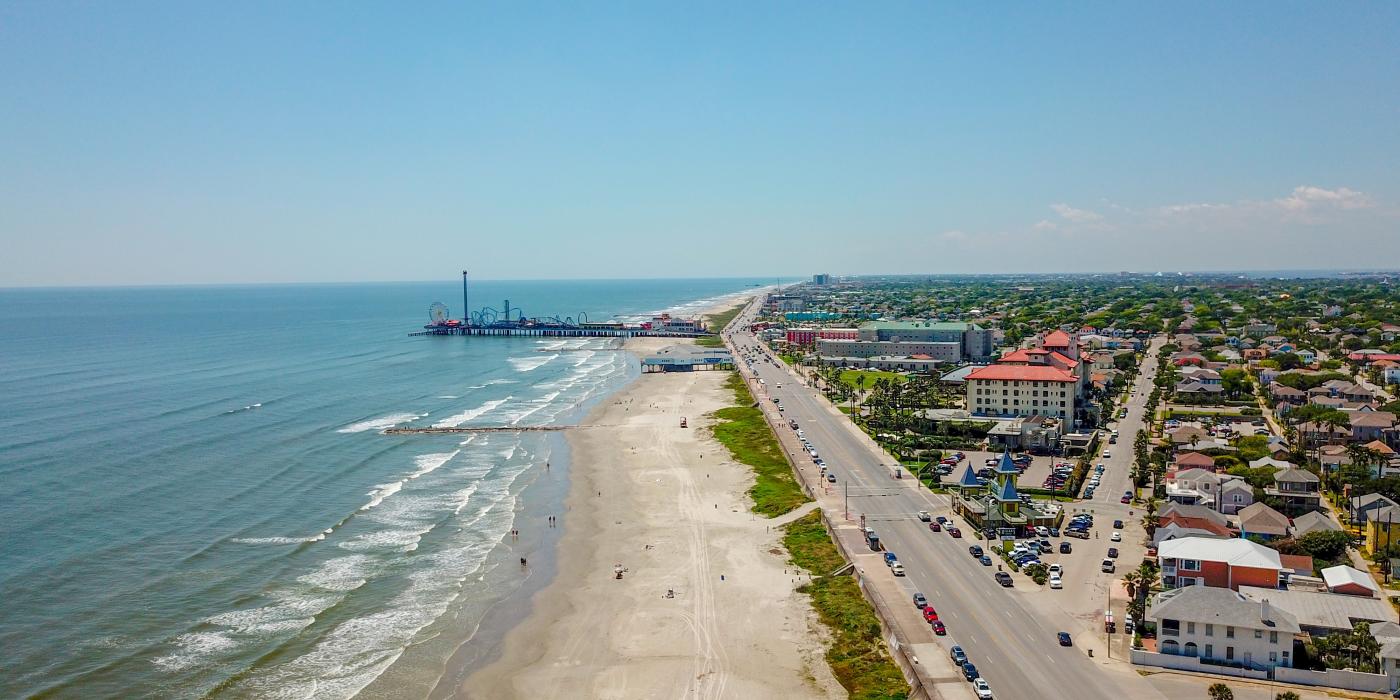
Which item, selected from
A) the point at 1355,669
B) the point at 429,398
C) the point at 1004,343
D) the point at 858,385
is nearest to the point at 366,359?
the point at 429,398

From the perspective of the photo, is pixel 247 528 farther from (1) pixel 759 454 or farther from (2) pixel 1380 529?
(2) pixel 1380 529

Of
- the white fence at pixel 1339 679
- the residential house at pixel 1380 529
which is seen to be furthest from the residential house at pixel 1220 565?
the residential house at pixel 1380 529

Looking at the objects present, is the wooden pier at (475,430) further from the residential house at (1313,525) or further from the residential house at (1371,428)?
the residential house at (1371,428)

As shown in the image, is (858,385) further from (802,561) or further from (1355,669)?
(1355,669)

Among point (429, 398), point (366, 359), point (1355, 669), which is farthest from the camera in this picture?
point (366, 359)

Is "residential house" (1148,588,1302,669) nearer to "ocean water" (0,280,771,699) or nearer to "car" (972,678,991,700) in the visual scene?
"car" (972,678,991,700)

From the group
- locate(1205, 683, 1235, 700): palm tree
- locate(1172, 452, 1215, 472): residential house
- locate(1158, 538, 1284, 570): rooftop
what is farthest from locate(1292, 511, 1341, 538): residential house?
locate(1205, 683, 1235, 700): palm tree

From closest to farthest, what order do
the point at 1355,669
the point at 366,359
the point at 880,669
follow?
the point at 1355,669, the point at 880,669, the point at 366,359
